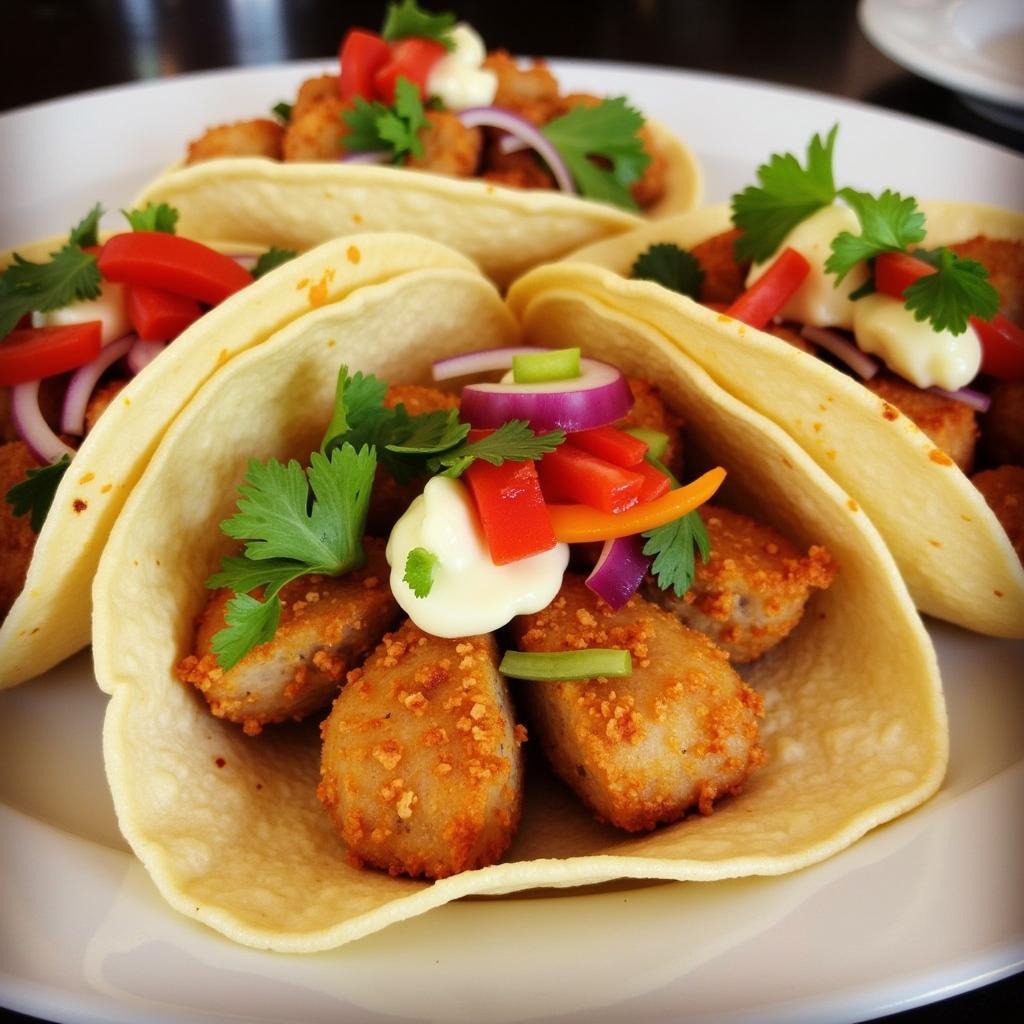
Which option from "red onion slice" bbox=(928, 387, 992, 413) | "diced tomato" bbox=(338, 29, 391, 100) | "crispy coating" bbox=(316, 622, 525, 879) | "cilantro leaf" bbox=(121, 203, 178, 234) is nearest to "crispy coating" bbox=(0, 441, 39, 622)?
"cilantro leaf" bbox=(121, 203, 178, 234)

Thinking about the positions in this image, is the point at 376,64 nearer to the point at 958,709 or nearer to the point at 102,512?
the point at 102,512

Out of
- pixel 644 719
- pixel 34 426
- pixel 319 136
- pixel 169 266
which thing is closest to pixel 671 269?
pixel 319 136

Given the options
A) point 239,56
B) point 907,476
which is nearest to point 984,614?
point 907,476

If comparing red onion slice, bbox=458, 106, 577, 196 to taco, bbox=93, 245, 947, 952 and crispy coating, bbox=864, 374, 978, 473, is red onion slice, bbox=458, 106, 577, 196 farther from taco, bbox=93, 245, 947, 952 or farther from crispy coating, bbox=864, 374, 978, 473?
crispy coating, bbox=864, 374, 978, 473

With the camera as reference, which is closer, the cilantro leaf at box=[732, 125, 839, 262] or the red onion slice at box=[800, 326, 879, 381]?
the red onion slice at box=[800, 326, 879, 381]

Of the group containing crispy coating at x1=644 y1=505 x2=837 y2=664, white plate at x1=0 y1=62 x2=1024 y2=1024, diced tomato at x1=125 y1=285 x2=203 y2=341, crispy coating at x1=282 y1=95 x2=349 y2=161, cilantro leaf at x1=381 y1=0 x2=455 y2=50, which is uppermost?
cilantro leaf at x1=381 y1=0 x2=455 y2=50

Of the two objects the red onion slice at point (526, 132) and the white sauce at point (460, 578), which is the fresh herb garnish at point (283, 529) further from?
the red onion slice at point (526, 132)

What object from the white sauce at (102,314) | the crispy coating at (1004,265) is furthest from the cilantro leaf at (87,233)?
the crispy coating at (1004,265)

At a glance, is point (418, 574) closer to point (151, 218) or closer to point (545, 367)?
point (545, 367)
